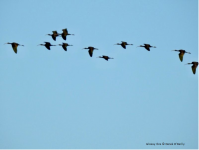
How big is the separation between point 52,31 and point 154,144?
19328 mm

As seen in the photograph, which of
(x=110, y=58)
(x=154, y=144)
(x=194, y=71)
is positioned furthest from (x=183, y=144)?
(x=110, y=58)

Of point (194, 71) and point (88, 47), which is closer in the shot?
point (194, 71)

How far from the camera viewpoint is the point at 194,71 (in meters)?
71.3

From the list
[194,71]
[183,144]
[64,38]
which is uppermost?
[64,38]

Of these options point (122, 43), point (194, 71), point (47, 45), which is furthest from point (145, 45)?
point (47, 45)

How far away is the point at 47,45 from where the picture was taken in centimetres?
7700

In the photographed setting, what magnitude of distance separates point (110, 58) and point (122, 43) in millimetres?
2967

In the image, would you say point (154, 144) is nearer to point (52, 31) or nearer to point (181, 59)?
point (181, 59)

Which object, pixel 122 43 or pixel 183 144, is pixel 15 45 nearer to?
pixel 122 43

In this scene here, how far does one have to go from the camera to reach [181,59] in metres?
72.1

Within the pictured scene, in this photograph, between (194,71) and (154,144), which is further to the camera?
(154,144)

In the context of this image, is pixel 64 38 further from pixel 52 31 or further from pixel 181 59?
pixel 181 59

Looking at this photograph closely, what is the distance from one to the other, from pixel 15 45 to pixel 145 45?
53.3ft

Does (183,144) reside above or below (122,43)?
below
